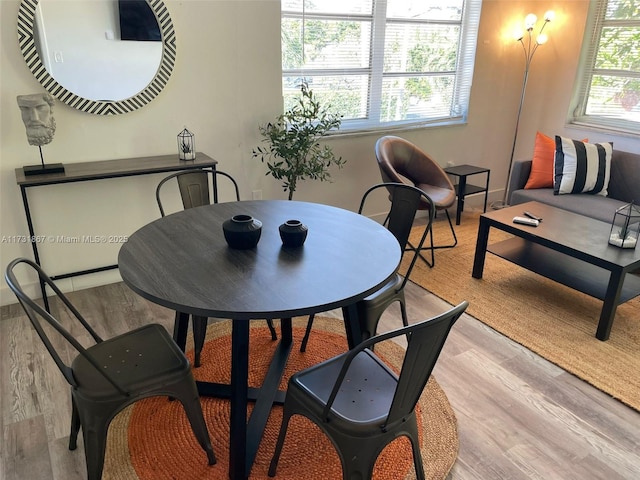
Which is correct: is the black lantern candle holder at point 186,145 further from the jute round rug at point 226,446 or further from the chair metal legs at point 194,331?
the jute round rug at point 226,446

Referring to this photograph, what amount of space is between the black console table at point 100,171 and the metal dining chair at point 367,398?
163 centimetres

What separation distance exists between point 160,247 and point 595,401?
1986 mm

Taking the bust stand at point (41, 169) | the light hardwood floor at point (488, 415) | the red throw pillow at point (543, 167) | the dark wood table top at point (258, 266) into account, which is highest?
the bust stand at point (41, 169)

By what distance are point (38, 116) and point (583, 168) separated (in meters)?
3.66

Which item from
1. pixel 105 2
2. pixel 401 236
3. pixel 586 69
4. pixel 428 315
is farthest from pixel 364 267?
pixel 586 69

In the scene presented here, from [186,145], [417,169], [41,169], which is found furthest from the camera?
[417,169]

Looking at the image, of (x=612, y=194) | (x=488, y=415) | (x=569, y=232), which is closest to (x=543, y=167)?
(x=612, y=194)

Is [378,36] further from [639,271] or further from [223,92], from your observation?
[639,271]

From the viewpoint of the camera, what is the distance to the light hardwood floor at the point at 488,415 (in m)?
1.81

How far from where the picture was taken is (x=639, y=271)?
129 inches

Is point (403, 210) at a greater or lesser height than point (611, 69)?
lesser

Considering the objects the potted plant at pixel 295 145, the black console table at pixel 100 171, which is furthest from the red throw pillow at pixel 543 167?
the black console table at pixel 100 171

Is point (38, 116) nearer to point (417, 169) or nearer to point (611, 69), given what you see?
point (417, 169)

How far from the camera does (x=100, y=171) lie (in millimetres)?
2697
